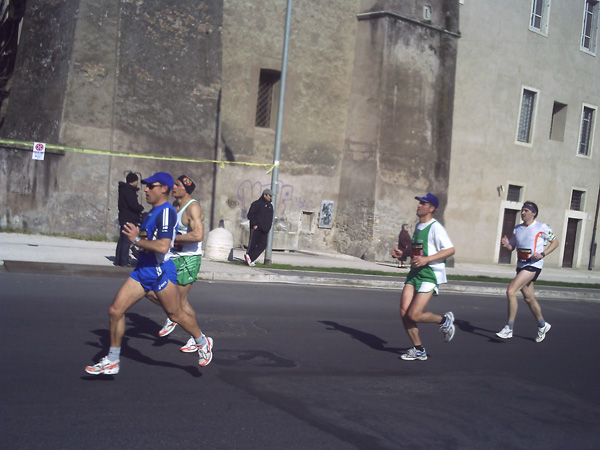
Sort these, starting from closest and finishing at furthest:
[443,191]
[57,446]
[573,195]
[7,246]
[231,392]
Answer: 1. [57,446]
2. [231,392]
3. [7,246]
4. [443,191]
5. [573,195]

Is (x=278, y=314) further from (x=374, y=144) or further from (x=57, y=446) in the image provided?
(x=374, y=144)

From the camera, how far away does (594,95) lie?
1384 inches

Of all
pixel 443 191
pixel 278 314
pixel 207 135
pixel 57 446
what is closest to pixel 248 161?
pixel 207 135

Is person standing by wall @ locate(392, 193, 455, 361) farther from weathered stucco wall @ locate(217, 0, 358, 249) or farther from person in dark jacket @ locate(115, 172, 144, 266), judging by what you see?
weathered stucco wall @ locate(217, 0, 358, 249)

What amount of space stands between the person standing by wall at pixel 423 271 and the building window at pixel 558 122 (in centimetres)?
2775

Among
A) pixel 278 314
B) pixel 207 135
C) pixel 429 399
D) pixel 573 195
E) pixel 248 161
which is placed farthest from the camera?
pixel 573 195

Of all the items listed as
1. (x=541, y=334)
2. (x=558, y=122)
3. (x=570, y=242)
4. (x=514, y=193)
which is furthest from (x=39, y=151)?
(x=570, y=242)

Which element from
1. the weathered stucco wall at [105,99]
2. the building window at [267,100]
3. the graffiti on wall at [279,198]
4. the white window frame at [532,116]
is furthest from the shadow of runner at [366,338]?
the white window frame at [532,116]

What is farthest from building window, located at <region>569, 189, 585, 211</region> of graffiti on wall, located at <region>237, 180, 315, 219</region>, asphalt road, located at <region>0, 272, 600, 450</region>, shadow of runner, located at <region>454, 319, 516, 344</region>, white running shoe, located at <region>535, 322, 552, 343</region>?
white running shoe, located at <region>535, 322, 552, 343</region>

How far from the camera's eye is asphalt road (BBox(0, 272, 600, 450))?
5.27 metres

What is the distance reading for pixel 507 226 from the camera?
31.5 m

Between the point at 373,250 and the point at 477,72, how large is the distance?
935cm

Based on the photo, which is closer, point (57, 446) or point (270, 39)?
point (57, 446)

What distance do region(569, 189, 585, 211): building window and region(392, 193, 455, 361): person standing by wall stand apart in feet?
95.2
